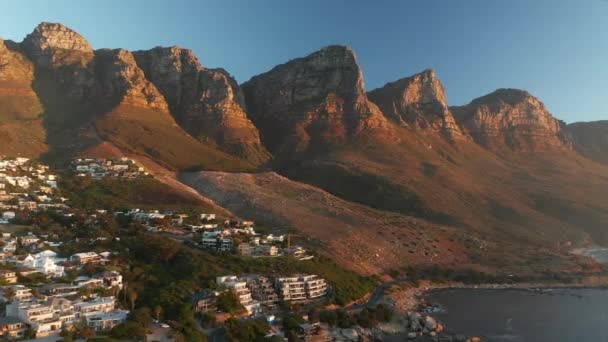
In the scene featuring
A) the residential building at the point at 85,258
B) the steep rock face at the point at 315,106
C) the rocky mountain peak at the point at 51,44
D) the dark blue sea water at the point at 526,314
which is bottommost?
the dark blue sea water at the point at 526,314

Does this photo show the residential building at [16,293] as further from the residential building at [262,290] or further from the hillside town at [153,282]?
the residential building at [262,290]

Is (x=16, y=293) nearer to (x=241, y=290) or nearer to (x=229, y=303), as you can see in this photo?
(x=229, y=303)

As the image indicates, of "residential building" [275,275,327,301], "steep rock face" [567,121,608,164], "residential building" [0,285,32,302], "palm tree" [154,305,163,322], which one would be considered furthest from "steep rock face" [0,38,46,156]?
"steep rock face" [567,121,608,164]

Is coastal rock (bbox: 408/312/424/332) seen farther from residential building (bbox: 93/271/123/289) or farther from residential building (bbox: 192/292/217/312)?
residential building (bbox: 93/271/123/289)

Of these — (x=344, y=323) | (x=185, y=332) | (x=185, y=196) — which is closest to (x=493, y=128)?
(x=185, y=196)

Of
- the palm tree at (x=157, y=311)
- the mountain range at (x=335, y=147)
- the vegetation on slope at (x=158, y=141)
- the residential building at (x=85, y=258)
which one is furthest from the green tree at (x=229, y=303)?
the vegetation on slope at (x=158, y=141)

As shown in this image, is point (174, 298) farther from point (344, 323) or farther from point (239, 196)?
point (239, 196)
